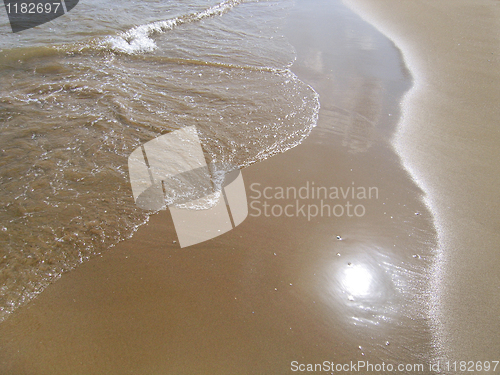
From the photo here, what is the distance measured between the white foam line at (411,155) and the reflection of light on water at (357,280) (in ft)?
1.45

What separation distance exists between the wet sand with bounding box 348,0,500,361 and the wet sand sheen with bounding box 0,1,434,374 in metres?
0.18

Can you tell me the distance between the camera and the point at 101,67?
4.97 meters

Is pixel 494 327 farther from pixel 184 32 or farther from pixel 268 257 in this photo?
pixel 184 32

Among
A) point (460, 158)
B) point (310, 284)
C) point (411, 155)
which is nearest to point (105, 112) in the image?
point (310, 284)

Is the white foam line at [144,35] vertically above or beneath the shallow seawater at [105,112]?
above

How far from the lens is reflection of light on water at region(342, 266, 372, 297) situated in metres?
2.25

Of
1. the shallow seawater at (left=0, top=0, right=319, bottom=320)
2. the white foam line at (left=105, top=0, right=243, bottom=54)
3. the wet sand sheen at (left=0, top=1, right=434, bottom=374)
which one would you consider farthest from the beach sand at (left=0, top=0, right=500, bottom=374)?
the white foam line at (left=105, top=0, right=243, bottom=54)

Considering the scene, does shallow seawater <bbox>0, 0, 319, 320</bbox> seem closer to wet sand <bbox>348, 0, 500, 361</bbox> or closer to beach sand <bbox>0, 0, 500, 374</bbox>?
beach sand <bbox>0, 0, 500, 374</bbox>

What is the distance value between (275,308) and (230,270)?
429 millimetres

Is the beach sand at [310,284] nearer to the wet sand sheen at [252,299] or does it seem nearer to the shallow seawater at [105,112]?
the wet sand sheen at [252,299]

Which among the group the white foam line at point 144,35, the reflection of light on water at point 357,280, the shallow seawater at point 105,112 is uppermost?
the white foam line at point 144,35

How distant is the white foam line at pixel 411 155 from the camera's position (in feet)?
6.98

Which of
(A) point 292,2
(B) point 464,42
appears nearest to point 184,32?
(A) point 292,2

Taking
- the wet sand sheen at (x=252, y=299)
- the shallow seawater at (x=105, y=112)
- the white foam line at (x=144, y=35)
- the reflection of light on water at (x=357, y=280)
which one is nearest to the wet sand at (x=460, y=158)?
the wet sand sheen at (x=252, y=299)
